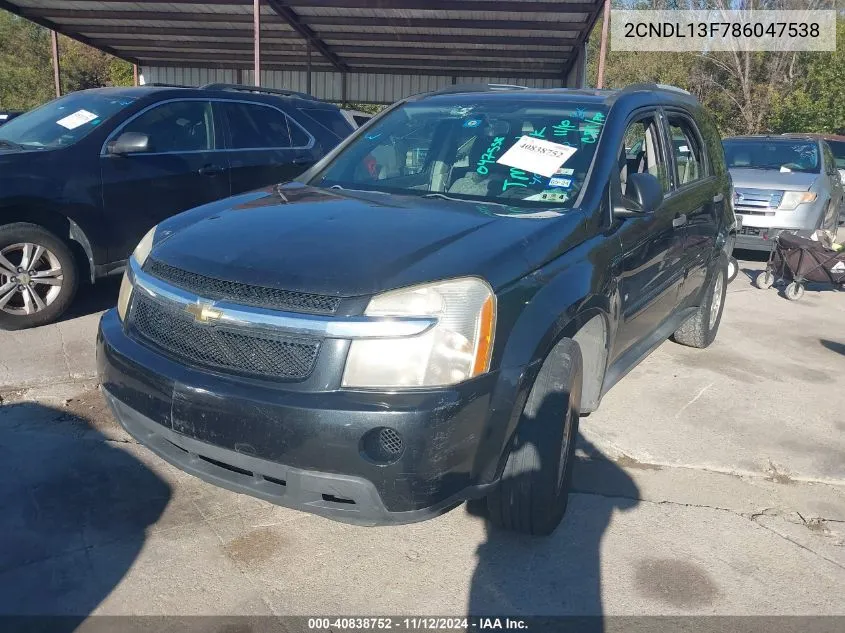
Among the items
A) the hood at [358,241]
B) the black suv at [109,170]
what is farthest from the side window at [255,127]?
the hood at [358,241]

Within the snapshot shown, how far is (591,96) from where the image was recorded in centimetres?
387

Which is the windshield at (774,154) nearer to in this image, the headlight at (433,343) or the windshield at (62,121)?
the windshield at (62,121)

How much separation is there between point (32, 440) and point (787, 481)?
12.8 ft

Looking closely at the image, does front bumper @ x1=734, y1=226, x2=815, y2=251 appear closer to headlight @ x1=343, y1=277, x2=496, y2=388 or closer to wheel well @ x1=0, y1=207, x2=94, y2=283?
wheel well @ x1=0, y1=207, x2=94, y2=283

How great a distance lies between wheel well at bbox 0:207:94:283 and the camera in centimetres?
518

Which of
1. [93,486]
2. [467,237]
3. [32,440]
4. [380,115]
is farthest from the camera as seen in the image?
[380,115]

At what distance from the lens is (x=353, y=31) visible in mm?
15742

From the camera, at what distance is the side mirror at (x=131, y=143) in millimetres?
5395

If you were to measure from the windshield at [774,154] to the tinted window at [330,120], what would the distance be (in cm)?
585

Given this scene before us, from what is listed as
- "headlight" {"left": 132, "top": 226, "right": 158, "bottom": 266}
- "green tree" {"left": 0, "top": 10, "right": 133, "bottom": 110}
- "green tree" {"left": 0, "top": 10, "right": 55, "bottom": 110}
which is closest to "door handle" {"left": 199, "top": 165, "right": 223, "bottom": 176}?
"headlight" {"left": 132, "top": 226, "right": 158, "bottom": 266}

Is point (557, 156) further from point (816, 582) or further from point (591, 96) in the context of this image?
point (816, 582)

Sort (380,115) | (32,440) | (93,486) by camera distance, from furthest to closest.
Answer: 1. (380,115)
2. (32,440)
3. (93,486)

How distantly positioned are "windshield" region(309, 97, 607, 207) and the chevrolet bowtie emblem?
4.43ft

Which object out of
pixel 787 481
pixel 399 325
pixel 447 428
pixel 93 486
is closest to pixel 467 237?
pixel 399 325
